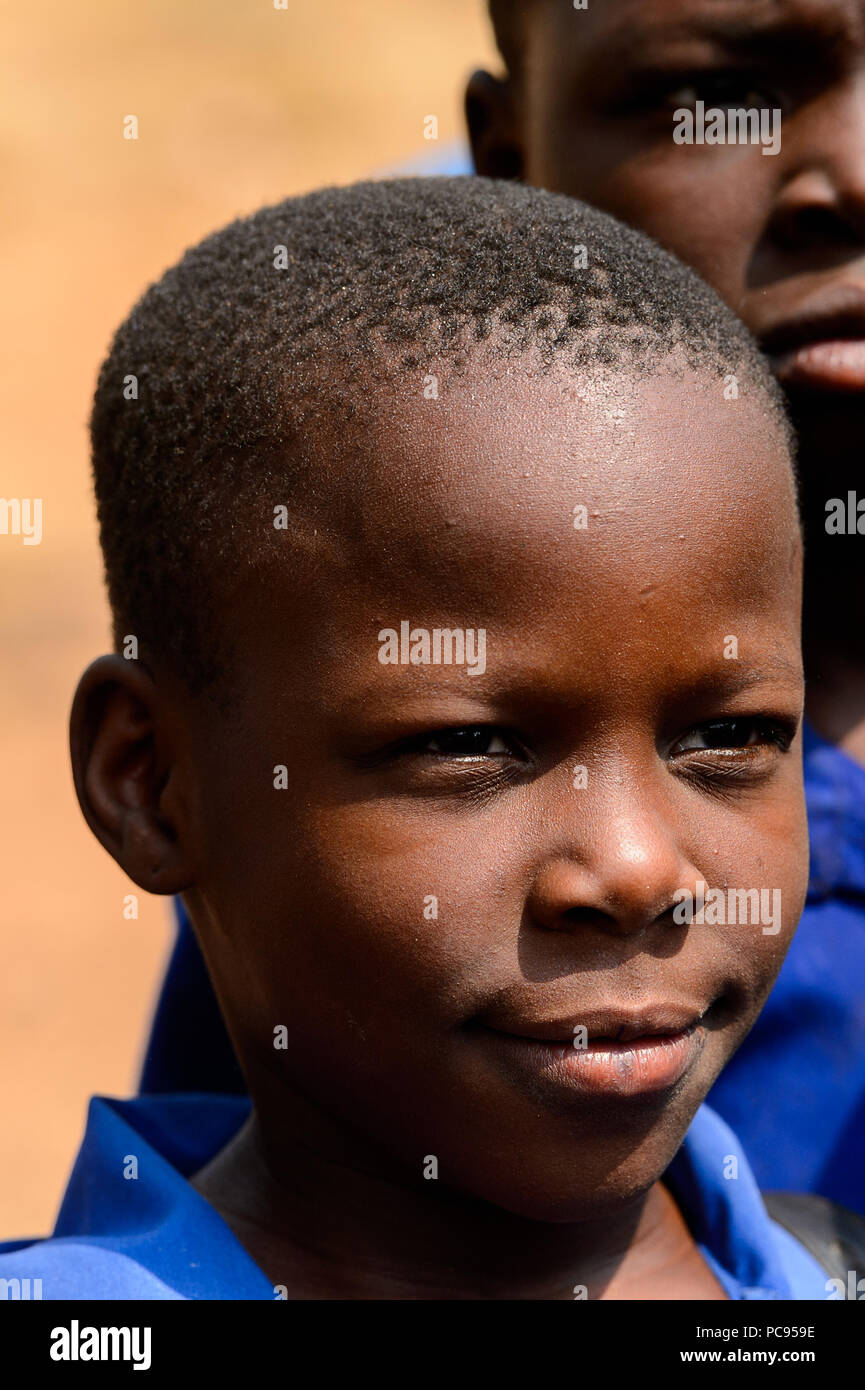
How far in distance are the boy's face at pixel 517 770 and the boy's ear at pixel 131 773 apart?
124 millimetres

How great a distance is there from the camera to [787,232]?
7.02 ft

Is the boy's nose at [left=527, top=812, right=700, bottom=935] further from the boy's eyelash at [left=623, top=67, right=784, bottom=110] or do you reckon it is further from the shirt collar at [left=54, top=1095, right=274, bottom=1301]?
the boy's eyelash at [left=623, top=67, right=784, bottom=110]

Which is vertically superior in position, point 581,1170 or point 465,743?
point 465,743

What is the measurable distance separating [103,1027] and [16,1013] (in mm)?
288

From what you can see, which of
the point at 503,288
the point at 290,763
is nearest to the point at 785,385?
the point at 503,288

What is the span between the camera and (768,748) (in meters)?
1.73

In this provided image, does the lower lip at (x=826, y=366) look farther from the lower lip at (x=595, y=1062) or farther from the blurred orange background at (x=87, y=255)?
the blurred orange background at (x=87, y=255)

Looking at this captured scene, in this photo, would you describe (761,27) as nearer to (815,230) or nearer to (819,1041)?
(815,230)

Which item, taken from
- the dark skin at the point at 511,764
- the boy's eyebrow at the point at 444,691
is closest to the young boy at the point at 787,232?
the dark skin at the point at 511,764

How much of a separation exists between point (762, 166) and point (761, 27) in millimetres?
172

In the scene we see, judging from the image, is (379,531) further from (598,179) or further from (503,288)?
(598,179)

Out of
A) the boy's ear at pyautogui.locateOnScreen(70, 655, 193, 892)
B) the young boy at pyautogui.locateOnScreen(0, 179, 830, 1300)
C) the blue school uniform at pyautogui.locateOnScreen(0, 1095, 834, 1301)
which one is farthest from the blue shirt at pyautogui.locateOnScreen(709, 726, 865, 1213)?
the boy's ear at pyautogui.locateOnScreen(70, 655, 193, 892)

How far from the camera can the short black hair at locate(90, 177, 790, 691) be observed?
1644 millimetres

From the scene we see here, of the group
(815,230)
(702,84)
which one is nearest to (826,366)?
(815,230)
